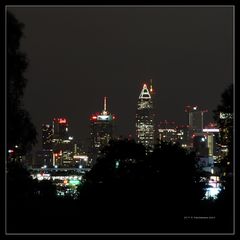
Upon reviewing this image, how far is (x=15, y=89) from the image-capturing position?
16.0 meters

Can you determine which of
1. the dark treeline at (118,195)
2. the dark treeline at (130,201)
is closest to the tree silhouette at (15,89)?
the dark treeline at (118,195)

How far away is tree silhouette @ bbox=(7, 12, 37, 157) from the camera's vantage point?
1545 cm

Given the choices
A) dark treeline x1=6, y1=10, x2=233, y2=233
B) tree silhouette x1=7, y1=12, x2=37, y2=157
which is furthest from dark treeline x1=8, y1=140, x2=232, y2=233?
tree silhouette x1=7, y1=12, x2=37, y2=157

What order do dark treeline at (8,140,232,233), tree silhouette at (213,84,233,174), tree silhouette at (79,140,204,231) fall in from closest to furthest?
dark treeline at (8,140,232,233) → tree silhouette at (79,140,204,231) → tree silhouette at (213,84,233,174)

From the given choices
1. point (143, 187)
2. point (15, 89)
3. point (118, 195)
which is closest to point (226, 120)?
point (143, 187)

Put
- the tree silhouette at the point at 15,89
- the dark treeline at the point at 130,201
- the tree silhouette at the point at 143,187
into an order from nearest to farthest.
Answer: the tree silhouette at the point at 15,89 < the dark treeline at the point at 130,201 < the tree silhouette at the point at 143,187

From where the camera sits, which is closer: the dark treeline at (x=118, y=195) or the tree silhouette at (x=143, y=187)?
the dark treeline at (x=118, y=195)

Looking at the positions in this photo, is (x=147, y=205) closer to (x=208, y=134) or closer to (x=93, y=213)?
(x=93, y=213)

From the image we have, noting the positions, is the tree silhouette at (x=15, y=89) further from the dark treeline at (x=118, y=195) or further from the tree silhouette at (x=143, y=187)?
the tree silhouette at (x=143, y=187)

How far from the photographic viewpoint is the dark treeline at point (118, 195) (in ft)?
52.5

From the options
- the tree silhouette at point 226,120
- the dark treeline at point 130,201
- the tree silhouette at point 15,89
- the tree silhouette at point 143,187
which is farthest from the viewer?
the tree silhouette at point 226,120

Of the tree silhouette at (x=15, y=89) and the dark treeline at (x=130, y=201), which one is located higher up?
the tree silhouette at (x=15, y=89)

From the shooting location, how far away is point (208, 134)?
14775 centimetres

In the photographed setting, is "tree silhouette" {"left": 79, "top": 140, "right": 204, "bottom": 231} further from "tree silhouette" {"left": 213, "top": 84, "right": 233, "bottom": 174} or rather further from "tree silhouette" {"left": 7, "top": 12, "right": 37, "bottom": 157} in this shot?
"tree silhouette" {"left": 7, "top": 12, "right": 37, "bottom": 157}
